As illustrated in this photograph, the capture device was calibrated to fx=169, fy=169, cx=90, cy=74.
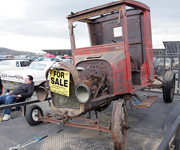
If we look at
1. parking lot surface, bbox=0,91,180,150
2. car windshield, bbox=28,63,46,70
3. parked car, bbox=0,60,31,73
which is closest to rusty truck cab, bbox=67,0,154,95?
parking lot surface, bbox=0,91,180,150

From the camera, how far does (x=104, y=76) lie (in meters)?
3.53

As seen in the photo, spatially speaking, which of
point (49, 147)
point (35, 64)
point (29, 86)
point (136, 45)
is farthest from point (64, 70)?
point (35, 64)

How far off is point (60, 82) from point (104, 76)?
3.27ft

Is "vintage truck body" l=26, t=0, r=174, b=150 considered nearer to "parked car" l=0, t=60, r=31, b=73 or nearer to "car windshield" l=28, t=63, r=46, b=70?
"car windshield" l=28, t=63, r=46, b=70

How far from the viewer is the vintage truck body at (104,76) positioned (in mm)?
2719

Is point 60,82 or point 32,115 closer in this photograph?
point 60,82

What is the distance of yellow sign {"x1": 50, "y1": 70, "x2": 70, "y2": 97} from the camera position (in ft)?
9.46

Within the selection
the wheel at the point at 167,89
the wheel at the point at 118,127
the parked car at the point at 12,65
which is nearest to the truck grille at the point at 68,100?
the wheel at the point at 118,127

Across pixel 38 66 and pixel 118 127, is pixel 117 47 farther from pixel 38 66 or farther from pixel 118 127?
pixel 38 66

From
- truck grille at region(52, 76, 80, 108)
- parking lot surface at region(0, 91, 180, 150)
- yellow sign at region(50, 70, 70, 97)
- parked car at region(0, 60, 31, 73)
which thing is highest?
parked car at region(0, 60, 31, 73)

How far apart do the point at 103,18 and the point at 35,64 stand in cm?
548

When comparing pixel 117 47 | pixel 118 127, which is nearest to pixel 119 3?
pixel 117 47

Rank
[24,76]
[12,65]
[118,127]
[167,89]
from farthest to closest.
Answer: [12,65]
[24,76]
[167,89]
[118,127]

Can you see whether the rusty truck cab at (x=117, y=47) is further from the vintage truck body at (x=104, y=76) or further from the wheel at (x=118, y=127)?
the wheel at (x=118, y=127)
